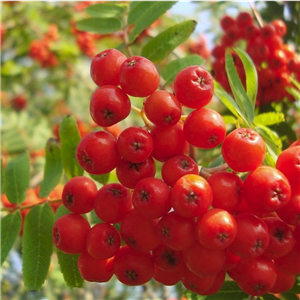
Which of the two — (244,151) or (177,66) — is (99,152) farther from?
(177,66)

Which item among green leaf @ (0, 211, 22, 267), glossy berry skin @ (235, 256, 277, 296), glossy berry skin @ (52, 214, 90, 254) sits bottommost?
green leaf @ (0, 211, 22, 267)

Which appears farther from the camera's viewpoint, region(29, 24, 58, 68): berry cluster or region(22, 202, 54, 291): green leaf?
region(29, 24, 58, 68): berry cluster

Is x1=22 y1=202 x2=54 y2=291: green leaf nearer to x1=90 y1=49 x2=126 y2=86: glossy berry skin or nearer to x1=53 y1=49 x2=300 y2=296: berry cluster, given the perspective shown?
x1=53 y1=49 x2=300 y2=296: berry cluster

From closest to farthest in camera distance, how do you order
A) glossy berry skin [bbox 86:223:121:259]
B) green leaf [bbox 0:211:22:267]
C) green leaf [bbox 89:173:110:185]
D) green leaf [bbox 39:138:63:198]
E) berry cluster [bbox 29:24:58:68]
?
glossy berry skin [bbox 86:223:121:259] < green leaf [bbox 0:211:22:267] < green leaf [bbox 89:173:110:185] < green leaf [bbox 39:138:63:198] < berry cluster [bbox 29:24:58:68]

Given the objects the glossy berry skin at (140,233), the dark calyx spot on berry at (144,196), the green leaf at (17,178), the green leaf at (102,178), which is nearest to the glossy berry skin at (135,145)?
the dark calyx spot on berry at (144,196)

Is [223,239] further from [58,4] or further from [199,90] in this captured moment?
[58,4]

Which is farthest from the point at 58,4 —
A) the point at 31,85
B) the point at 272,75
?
the point at 272,75

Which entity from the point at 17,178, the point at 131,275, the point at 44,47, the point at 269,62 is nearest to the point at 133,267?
the point at 131,275

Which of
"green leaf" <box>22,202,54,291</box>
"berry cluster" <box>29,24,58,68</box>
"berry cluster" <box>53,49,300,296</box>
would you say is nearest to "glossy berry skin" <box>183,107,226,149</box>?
"berry cluster" <box>53,49,300,296</box>
